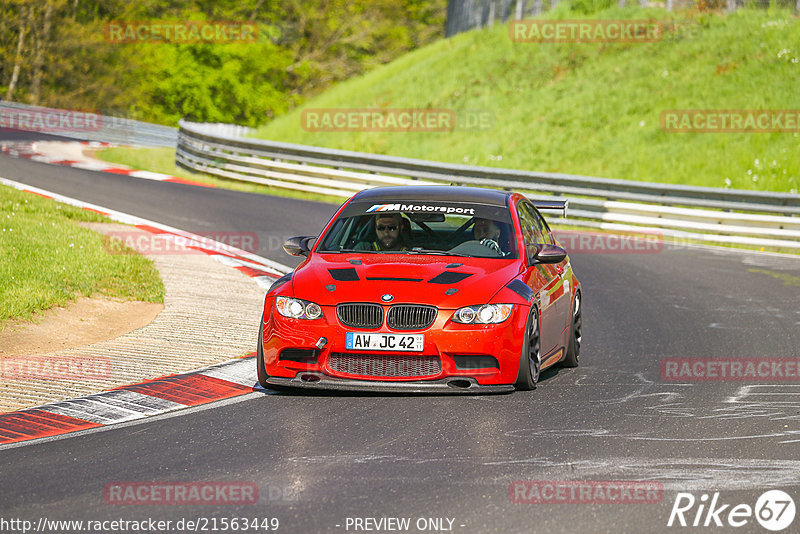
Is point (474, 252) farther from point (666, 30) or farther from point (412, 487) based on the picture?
point (666, 30)

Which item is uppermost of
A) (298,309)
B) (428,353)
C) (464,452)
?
(298,309)

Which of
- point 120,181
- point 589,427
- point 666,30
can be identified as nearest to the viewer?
point 589,427

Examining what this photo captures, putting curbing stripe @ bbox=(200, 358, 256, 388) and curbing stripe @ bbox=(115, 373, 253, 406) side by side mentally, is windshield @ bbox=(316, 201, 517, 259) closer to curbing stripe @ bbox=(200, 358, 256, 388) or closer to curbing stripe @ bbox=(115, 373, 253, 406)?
curbing stripe @ bbox=(200, 358, 256, 388)

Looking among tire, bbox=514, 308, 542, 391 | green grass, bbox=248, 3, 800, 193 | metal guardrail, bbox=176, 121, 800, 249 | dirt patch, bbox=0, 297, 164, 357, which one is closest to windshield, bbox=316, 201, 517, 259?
tire, bbox=514, 308, 542, 391

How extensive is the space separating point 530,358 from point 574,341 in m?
1.42

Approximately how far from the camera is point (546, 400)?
8.00 meters

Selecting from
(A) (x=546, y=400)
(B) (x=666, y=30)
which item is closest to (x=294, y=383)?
(A) (x=546, y=400)

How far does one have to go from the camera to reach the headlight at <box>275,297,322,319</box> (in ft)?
25.6

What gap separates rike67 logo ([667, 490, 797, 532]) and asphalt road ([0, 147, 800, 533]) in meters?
0.04

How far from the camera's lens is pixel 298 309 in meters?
7.87

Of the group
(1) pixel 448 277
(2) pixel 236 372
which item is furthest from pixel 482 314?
(2) pixel 236 372

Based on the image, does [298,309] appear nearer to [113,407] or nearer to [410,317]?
[410,317]

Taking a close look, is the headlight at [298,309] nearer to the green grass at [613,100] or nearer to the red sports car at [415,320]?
the red sports car at [415,320]

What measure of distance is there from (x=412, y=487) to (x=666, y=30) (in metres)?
30.1
